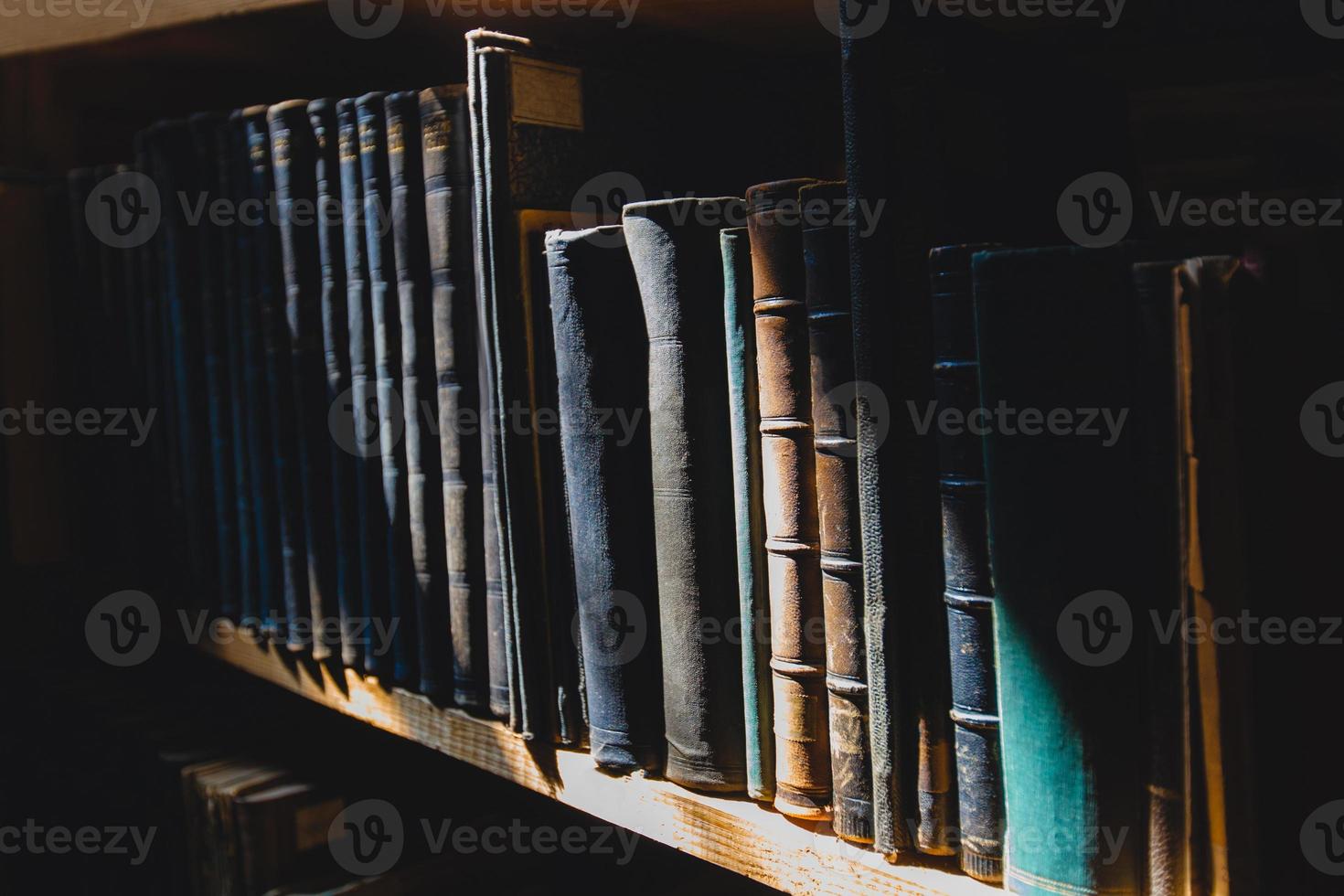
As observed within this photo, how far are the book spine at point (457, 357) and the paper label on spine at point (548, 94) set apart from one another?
0.19 ft

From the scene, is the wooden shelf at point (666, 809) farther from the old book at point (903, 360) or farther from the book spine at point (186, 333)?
the book spine at point (186, 333)

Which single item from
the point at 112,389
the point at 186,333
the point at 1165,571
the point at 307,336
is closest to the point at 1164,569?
the point at 1165,571

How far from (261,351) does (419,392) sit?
0.25 m

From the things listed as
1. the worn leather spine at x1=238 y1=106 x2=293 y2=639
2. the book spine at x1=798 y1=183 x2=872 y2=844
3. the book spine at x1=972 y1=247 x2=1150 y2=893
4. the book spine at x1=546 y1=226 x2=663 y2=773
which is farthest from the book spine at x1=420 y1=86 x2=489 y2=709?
the book spine at x1=972 y1=247 x2=1150 y2=893

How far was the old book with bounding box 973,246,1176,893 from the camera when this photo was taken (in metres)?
0.50

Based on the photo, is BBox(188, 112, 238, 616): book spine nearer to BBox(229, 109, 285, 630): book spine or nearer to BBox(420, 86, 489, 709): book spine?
BBox(229, 109, 285, 630): book spine

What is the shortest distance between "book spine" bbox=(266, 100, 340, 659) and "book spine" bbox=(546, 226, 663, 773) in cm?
34

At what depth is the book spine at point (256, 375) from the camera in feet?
3.42

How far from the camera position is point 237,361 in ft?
3.55

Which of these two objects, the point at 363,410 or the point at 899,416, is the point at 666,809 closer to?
the point at 899,416

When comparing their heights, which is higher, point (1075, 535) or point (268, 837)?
point (1075, 535)

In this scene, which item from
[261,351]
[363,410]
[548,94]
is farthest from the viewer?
[261,351]

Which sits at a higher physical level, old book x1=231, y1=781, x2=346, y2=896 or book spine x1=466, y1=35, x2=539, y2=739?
book spine x1=466, y1=35, x2=539, y2=739

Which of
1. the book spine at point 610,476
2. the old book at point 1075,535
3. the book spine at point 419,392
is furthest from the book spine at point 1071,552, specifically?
the book spine at point 419,392
